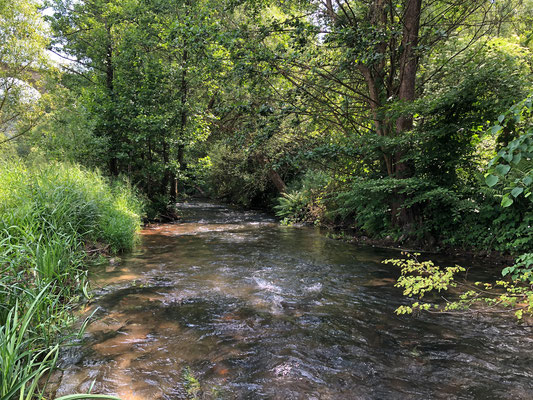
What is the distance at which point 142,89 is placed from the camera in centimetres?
1277

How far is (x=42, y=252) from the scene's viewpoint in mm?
4031

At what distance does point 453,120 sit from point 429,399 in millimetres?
6339

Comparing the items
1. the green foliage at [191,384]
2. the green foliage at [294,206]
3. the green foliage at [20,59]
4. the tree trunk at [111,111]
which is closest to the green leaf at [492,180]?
the green foliage at [191,384]

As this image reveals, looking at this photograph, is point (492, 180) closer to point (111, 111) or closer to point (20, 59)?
point (111, 111)

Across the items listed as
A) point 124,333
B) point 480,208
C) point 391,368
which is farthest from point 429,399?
Answer: point 480,208

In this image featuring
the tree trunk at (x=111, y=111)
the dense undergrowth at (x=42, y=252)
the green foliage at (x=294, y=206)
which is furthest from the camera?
the green foliage at (x=294, y=206)

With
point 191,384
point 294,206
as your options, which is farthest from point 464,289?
point 294,206

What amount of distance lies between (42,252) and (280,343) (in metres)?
3.20

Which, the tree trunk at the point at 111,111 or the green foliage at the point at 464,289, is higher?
the tree trunk at the point at 111,111

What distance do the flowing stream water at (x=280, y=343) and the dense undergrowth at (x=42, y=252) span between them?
1.14 feet

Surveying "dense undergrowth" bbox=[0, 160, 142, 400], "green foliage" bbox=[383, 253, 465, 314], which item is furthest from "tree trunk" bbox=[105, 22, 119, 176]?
"green foliage" bbox=[383, 253, 465, 314]

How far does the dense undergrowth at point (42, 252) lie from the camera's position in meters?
2.42

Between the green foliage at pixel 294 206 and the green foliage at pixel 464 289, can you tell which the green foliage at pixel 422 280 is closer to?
the green foliage at pixel 464 289

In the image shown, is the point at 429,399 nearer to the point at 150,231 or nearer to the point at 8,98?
the point at 150,231
